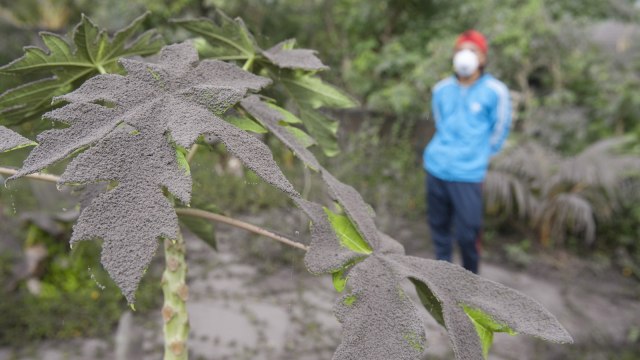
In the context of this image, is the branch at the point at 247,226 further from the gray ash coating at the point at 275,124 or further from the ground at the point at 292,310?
the ground at the point at 292,310

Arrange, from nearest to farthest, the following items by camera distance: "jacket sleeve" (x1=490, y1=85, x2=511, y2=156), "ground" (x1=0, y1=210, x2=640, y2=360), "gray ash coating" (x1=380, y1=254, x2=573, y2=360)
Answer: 1. "gray ash coating" (x1=380, y1=254, x2=573, y2=360)
2. "ground" (x1=0, y1=210, x2=640, y2=360)
3. "jacket sleeve" (x1=490, y1=85, x2=511, y2=156)

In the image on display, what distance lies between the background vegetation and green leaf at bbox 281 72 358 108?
221cm

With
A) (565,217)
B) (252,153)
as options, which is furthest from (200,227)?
(565,217)

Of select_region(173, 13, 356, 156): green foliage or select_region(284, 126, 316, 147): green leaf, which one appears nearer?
select_region(284, 126, 316, 147): green leaf

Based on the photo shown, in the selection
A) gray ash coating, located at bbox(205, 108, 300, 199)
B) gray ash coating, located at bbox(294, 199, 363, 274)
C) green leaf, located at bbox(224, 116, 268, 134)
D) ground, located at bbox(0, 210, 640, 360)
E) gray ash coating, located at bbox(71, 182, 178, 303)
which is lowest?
ground, located at bbox(0, 210, 640, 360)

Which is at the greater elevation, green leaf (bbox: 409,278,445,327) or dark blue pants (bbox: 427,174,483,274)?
green leaf (bbox: 409,278,445,327)

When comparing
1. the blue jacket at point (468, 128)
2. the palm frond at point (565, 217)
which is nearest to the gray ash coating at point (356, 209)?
the blue jacket at point (468, 128)

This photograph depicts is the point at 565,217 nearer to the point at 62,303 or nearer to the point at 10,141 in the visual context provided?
the point at 62,303

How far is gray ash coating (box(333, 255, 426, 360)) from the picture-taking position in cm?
50

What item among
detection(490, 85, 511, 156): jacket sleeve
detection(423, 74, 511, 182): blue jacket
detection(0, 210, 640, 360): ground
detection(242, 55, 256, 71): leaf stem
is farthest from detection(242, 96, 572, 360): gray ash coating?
detection(490, 85, 511, 156): jacket sleeve

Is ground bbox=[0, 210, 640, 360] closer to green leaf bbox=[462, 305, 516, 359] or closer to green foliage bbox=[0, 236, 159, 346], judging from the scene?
green foliage bbox=[0, 236, 159, 346]

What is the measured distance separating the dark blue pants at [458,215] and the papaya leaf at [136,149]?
2.22 m

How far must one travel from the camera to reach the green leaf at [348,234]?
647 millimetres

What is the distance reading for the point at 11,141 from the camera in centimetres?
53
